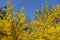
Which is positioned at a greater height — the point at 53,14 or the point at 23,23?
the point at 53,14

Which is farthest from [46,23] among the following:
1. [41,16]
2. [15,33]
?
[15,33]

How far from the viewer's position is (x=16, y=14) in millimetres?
7188

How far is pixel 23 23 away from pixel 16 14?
42cm

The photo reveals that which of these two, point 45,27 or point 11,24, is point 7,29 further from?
point 45,27

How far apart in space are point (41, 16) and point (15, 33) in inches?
86.3

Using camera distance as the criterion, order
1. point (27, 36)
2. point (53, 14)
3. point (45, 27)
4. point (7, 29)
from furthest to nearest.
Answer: point (53, 14) → point (45, 27) → point (27, 36) → point (7, 29)

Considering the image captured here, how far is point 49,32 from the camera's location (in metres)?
6.69

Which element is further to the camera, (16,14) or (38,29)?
(38,29)

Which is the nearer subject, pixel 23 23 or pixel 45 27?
pixel 23 23

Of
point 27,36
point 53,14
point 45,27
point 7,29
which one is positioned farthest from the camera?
point 53,14

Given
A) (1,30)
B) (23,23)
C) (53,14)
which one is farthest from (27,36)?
(53,14)

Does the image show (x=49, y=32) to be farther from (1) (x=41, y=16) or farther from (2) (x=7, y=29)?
(1) (x=41, y=16)

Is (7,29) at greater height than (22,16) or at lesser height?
lesser

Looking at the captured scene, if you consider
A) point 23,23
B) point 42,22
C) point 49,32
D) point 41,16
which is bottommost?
point 49,32
